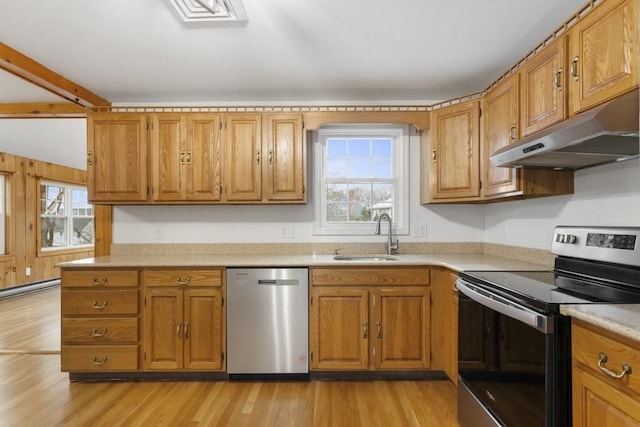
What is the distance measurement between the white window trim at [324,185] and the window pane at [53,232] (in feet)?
19.2

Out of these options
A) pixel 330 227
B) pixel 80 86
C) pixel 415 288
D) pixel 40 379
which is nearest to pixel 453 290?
pixel 415 288

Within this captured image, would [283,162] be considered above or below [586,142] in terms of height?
above

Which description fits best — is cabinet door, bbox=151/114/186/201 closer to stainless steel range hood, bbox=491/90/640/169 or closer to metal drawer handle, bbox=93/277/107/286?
metal drawer handle, bbox=93/277/107/286

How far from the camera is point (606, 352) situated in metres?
1.09

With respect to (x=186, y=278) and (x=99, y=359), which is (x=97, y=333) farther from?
(x=186, y=278)

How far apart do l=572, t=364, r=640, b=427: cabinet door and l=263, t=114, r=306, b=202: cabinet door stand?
2127 millimetres

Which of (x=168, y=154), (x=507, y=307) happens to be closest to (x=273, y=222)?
(x=168, y=154)

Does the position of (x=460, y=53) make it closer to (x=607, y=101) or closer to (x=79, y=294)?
(x=607, y=101)

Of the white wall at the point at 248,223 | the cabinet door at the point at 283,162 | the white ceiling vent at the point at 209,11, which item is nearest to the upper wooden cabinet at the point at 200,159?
the cabinet door at the point at 283,162

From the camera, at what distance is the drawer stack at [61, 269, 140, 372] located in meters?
2.55

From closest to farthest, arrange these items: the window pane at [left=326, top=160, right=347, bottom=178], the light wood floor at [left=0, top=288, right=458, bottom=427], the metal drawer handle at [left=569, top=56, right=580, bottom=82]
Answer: the metal drawer handle at [left=569, top=56, right=580, bottom=82], the light wood floor at [left=0, top=288, right=458, bottom=427], the window pane at [left=326, top=160, right=347, bottom=178]

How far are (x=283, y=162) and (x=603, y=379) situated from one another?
2366 millimetres

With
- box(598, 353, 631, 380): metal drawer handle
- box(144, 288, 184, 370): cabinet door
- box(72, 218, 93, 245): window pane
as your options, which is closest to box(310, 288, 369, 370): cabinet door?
box(144, 288, 184, 370): cabinet door

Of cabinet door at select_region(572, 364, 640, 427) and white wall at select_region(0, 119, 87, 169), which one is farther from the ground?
white wall at select_region(0, 119, 87, 169)
